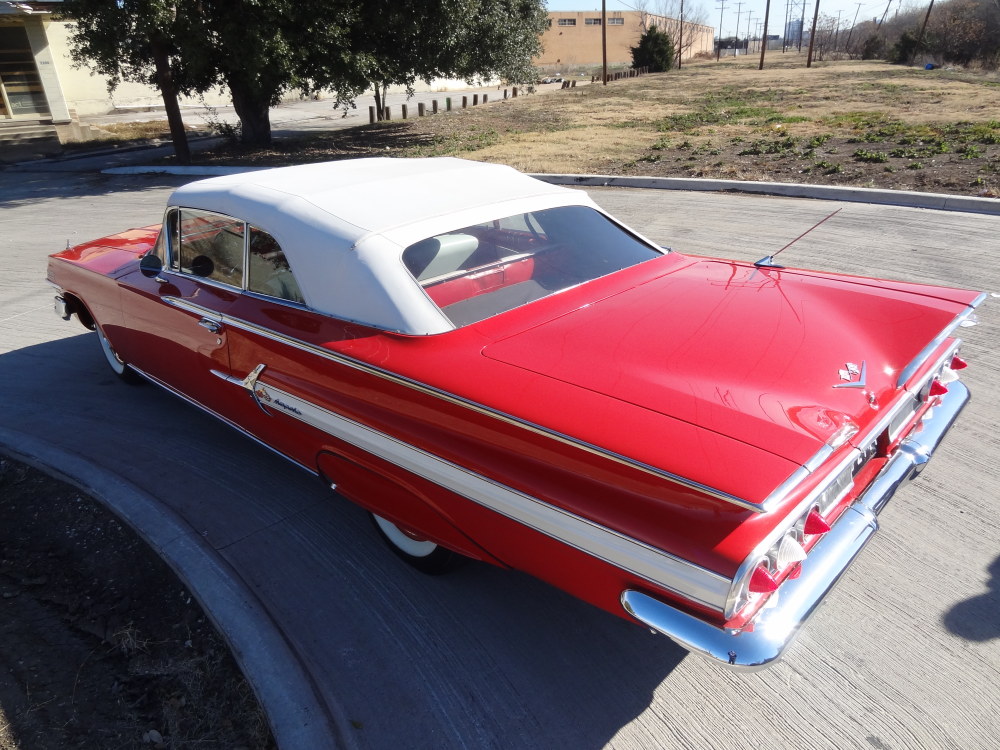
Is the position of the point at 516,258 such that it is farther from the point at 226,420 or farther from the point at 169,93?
the point at 169,93

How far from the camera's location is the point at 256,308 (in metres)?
3.22

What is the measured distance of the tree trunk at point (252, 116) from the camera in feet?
55.6

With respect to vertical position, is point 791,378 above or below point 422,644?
above

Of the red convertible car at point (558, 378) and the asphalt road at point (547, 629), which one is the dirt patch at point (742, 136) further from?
the red convertible car at point (558, 378)

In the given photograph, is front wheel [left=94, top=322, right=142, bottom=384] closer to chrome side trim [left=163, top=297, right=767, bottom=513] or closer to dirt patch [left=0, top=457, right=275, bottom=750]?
dirt patch [left=0, top=457, right=275, bottom=750]

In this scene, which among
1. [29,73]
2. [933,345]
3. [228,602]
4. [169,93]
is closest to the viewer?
[933,345]

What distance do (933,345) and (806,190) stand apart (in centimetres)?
781

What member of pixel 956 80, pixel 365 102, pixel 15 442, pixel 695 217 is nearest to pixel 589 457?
pixel 15 442

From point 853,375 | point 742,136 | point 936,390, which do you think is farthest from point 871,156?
point 853,375

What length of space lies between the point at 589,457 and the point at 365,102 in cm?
3861

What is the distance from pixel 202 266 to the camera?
363cm

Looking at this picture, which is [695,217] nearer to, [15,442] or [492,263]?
[492,263]

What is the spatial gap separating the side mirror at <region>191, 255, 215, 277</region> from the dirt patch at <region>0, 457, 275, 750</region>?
1314 mm

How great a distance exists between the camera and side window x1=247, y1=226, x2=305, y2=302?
123 inches
